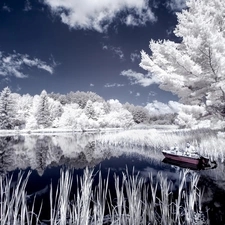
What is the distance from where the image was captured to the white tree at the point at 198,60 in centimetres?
1052

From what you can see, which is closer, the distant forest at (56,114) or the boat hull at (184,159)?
the boat hull at (184,159)

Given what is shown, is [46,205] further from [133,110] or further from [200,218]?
[133,110]

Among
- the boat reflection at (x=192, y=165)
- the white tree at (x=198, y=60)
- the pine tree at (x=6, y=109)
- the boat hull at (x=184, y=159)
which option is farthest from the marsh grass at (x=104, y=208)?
the pine tree at (x=6, y=109)

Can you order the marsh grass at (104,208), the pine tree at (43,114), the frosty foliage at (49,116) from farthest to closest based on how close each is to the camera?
the pine tree at (43,114)
the frosty foliage at (49,116)
the marsh grass at (104,208)

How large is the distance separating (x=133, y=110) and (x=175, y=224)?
89.2 m

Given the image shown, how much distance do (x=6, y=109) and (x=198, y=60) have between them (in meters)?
48.5

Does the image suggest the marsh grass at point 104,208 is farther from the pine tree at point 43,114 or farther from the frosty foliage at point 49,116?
the pine tree at point 43,114

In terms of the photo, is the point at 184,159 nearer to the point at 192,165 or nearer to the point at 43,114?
the point at 192,165

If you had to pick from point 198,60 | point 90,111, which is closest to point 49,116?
point 90,111

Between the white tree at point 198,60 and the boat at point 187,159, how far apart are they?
410 centimetres

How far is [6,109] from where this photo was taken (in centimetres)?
4806

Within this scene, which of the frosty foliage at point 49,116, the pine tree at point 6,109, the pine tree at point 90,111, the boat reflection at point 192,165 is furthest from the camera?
the pine tree at point 90,111

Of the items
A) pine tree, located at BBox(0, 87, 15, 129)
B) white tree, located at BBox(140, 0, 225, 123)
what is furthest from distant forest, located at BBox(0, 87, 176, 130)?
white tree, located at BBox(140, 0, 225, 123)

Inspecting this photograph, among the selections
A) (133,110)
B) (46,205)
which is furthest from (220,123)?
(133,110)
